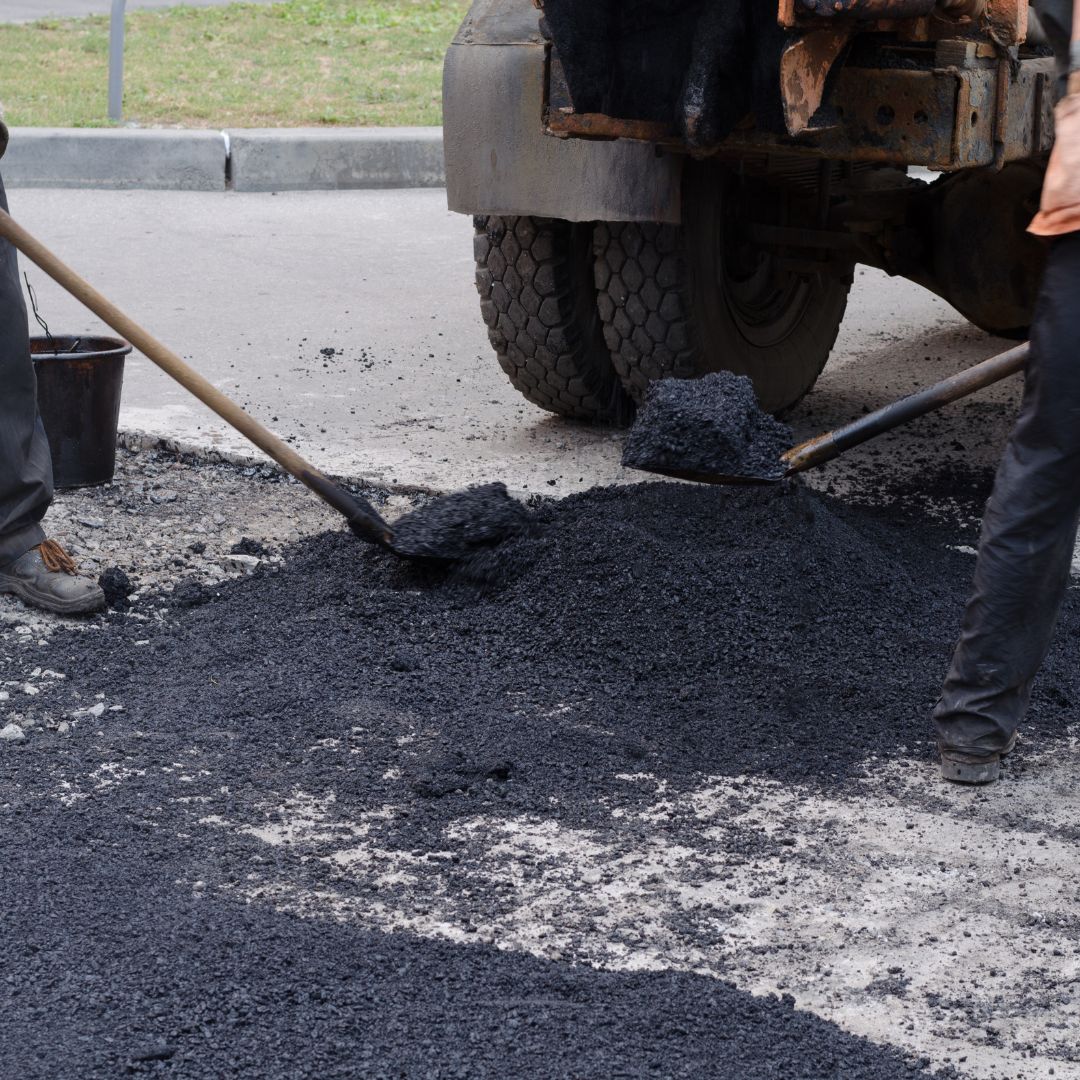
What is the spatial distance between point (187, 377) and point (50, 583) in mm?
574

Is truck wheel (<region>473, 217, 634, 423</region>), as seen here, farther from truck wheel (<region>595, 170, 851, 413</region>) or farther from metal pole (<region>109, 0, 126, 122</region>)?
metal pole (<region>109, 0, 126, 122</region>)

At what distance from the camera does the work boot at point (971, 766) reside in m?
3.01

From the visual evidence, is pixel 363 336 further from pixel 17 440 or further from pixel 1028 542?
pixel 1028 542

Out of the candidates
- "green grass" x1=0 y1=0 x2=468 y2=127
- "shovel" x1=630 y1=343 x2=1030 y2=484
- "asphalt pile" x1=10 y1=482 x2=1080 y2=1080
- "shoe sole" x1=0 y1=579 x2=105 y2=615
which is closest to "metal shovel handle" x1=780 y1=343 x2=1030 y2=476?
"shovel" x1=630 y1=343 x2=1030 y2=484

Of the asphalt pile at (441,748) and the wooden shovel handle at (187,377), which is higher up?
the wooden shovel handle at (187,377)

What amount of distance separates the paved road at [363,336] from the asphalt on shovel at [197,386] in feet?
2.72

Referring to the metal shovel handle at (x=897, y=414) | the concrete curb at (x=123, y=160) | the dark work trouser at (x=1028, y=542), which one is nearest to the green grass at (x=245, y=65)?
the concrete curb at (x=123, y=160)

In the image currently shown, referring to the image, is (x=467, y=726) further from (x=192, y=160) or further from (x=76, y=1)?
(x=76, y=1)

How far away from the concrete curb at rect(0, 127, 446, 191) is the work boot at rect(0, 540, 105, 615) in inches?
234

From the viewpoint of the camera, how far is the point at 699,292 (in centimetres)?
467

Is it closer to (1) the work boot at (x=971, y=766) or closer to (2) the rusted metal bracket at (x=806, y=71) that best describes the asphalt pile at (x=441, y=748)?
(1) the work boot at (x=971, y=766)

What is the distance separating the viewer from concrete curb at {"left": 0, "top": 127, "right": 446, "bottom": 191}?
9344mm

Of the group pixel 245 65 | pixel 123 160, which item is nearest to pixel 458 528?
pixel 123 160

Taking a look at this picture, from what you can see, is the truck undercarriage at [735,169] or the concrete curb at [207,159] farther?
the concrete curb at [207,159]
